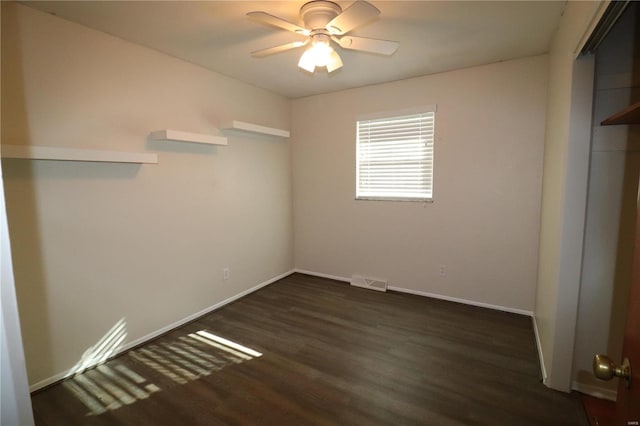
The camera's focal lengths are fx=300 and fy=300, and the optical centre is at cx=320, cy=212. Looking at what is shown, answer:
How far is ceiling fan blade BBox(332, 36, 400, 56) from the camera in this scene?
203cm

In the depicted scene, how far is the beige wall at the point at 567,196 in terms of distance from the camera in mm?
1744

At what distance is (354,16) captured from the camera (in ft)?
5.77

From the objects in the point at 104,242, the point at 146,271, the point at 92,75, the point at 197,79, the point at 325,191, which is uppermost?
the point at 197,79

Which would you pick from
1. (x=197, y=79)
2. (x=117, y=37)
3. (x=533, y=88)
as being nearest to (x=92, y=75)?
(x=117, y=37)

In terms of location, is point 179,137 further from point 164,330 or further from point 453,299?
point 453,299

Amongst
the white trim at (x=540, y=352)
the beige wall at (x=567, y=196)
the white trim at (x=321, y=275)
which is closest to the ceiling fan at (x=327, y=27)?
the beige wall at (x=567, y=196)

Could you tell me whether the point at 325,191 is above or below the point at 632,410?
above

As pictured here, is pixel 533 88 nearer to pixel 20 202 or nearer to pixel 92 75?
pixel 92 75

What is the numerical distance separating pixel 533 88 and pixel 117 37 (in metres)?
3.70

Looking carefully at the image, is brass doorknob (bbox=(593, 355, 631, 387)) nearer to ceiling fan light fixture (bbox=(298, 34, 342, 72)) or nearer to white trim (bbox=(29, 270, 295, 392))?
ceiling fan light fixture (bbox=(298, 34, 342, 72))

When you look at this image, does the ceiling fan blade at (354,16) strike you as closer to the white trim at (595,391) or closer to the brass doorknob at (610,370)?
the brass doorknob at (610,370)

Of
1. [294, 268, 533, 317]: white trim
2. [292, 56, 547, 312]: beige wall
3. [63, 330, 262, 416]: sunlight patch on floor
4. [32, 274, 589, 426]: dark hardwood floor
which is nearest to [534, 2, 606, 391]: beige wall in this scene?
[32, 274, 589, 426]: dark hardwood floor

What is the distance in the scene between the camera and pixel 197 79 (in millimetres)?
3029

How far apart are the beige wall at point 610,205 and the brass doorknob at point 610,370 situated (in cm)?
130
